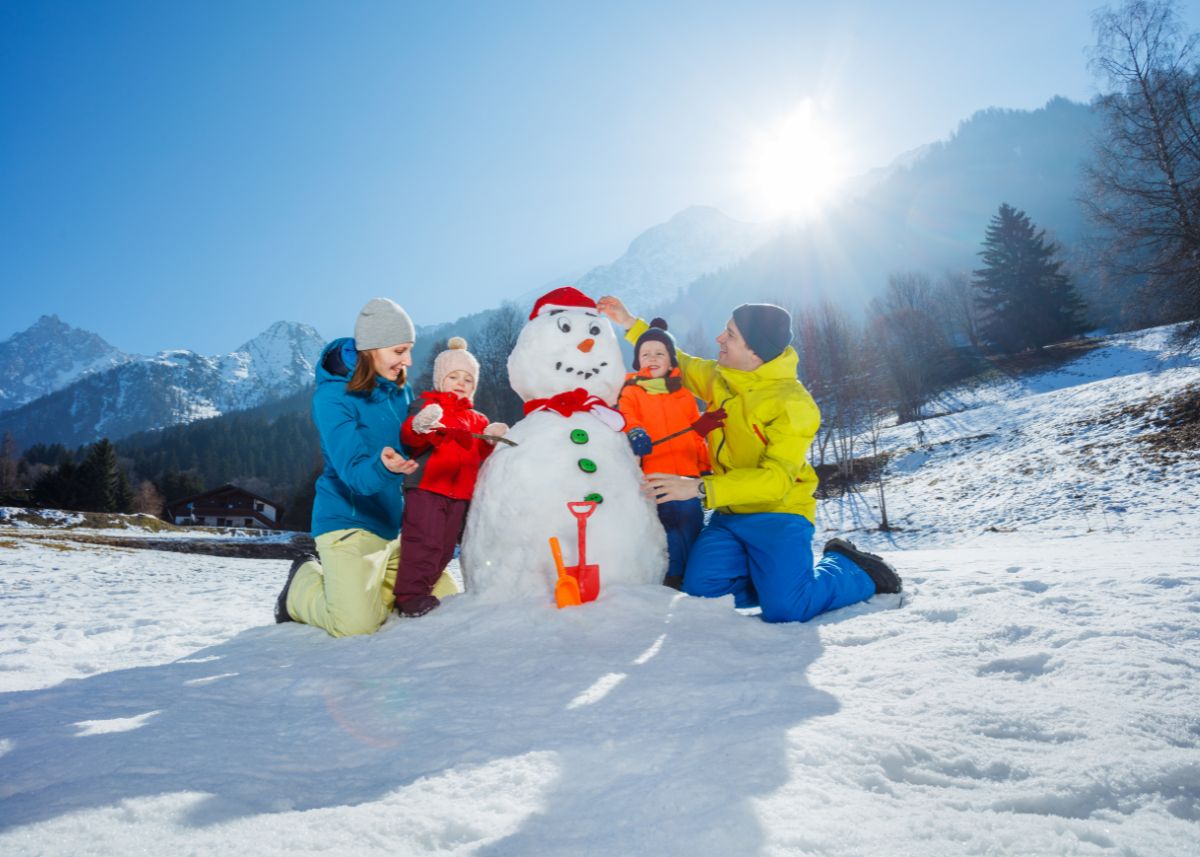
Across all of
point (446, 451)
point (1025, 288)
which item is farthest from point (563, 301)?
point (1025, 288)

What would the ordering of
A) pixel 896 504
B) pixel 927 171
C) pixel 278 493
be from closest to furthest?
1. pixel 896 504
2. pixel 278 493
3. pixel 927 171

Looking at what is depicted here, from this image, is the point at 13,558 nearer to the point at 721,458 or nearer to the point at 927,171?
the point at 721,458

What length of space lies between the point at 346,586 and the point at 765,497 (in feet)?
6.89

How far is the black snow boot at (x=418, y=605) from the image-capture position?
9.92 feet

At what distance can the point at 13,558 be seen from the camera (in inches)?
321

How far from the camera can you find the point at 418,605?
304 centimetres

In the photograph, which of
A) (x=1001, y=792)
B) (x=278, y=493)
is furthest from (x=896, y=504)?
(x=278, y=493)

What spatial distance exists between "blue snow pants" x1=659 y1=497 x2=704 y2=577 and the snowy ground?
30.3 inches

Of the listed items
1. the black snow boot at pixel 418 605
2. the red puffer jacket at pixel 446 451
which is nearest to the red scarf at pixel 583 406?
the red puffer jacket at pixel 446 451

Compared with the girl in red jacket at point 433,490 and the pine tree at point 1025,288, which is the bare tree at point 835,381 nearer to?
the pine tree at point 1025,288

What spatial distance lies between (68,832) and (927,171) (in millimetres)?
118935

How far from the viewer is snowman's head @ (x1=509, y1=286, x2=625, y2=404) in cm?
346

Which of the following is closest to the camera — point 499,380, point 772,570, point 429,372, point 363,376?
point 772,570

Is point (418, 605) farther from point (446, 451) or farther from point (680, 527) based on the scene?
point (680, 527)
